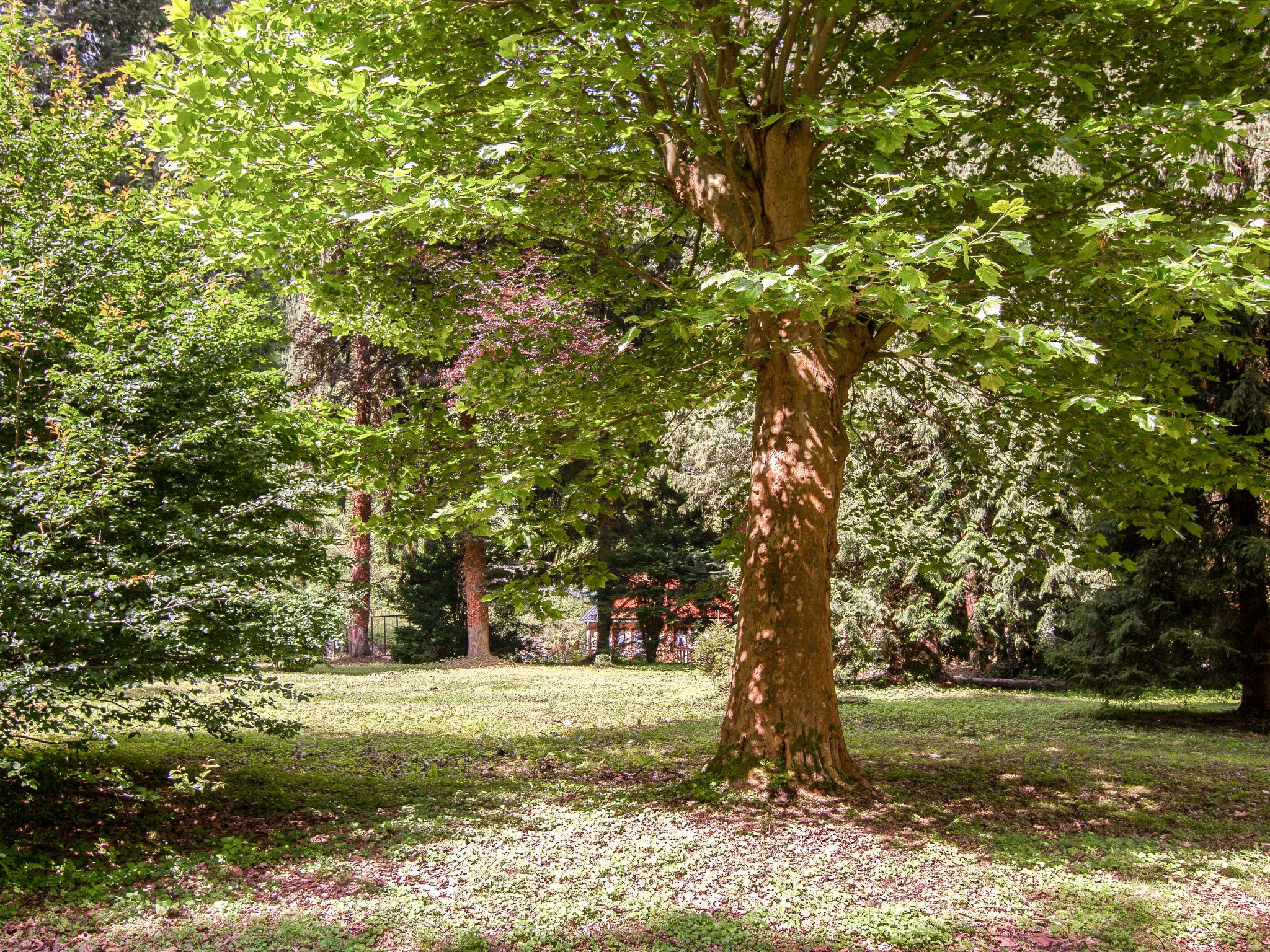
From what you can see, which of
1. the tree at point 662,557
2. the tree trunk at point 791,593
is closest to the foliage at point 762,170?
the tree trunk at point 791,593

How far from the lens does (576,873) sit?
4887mm

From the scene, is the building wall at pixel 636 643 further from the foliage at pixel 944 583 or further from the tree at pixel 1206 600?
the tree at pixel 1206 600

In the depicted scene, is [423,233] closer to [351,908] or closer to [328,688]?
[351,908]

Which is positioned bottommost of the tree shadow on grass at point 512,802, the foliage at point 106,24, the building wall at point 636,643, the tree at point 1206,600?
the building wall at point 636,643

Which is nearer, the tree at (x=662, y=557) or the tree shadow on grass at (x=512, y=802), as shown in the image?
the tree shadow on grass at (x=512, y=802)

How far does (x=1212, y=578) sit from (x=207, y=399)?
11.7 m

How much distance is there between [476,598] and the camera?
68.2ft

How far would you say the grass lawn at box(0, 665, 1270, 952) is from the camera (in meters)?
4.10

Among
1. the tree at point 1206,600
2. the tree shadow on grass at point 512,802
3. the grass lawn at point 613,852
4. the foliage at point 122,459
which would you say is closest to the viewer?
the grass lawn at point 613,852

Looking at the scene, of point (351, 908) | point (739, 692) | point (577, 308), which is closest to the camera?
point (351, 908)

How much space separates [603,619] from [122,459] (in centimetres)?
2006

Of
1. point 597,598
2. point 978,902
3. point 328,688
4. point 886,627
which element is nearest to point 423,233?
point 978,902

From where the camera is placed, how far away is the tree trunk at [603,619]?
23.7 meters

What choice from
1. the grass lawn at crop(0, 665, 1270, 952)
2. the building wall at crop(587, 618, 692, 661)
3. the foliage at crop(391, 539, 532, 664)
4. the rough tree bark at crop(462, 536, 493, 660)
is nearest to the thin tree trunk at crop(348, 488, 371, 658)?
the foliage at crop(391, 539, 532, 664)
